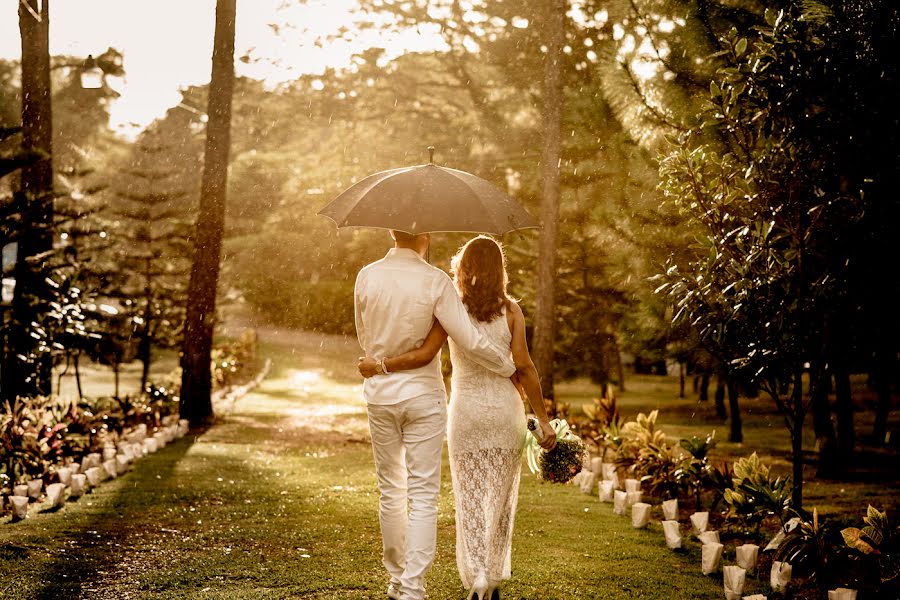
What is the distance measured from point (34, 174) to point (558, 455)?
1059 cm

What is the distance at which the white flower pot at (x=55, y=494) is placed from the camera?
7.79 m

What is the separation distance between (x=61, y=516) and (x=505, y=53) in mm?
12675

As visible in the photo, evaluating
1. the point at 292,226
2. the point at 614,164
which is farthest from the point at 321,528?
the point at 292,226

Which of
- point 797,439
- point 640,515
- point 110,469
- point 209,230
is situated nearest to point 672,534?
point 640,515

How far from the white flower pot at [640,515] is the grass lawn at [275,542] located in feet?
0.21

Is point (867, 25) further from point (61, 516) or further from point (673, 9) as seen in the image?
point (61, 516)

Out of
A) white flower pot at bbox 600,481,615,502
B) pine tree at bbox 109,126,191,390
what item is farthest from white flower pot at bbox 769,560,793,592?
pine tree at bbox 109,126,191,390

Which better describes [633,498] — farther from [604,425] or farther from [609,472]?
[604,425]

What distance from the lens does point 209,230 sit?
14039 millimetres

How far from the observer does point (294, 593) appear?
536cm

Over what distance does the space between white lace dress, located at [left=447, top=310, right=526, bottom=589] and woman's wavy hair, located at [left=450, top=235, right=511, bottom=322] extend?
65mm

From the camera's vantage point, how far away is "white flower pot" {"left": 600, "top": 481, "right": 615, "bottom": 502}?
8.46 m

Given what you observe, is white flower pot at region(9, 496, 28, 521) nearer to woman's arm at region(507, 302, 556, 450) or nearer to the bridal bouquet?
the bridal bouquet

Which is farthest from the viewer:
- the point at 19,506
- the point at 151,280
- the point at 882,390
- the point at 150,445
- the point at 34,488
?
the point at 151,280
